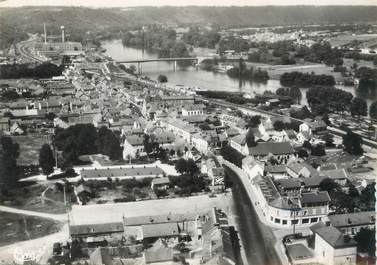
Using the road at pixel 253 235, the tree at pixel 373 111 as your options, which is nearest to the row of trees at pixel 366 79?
the tree at pixel 373 111

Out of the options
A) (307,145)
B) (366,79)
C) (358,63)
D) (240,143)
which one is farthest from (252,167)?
(358,63)

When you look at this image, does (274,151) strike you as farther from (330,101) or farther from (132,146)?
(330,101)

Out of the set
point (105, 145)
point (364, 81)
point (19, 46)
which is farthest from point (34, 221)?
point (19, 46)

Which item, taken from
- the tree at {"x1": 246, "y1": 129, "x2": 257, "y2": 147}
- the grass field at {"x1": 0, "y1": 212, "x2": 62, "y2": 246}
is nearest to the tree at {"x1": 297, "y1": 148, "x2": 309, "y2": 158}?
the tree at {"x1": 246, "y1": 129, "x2": 257, "y2": 147}

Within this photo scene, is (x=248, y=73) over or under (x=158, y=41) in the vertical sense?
under

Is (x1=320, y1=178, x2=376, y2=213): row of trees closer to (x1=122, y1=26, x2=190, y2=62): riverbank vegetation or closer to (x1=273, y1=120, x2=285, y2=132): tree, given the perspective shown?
(x1=273, y1=120, x2=285, y2=132): tree
